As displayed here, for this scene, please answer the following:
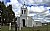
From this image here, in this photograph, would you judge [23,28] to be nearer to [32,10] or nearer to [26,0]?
[32,10]

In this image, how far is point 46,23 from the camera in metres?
3.04

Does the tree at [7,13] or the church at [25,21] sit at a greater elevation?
the tree at [7,13]

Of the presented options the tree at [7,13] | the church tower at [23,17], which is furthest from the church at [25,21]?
the tree at [7,13]

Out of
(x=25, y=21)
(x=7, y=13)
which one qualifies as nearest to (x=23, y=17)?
(x=25, y=21)

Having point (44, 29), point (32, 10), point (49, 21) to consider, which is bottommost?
point (44, 29)

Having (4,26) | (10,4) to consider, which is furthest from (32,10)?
(4,26)

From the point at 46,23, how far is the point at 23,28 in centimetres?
57

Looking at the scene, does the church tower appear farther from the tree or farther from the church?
the tree

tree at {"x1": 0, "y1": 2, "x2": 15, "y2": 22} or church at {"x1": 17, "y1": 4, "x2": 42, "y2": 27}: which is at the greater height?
tree at {"x1": 0, "y1": 2, "x2": 15, "y2": 22}

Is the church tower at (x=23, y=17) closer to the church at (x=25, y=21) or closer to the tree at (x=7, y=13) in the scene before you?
the church at (x=25, y=21)

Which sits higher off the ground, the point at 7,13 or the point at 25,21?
the point at 7,13

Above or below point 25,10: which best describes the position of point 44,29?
below

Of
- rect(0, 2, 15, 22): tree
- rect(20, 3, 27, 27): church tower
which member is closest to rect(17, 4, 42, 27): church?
rect(20, 3, 27, 27): church tower

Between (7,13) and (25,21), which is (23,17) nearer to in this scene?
(25,21)
